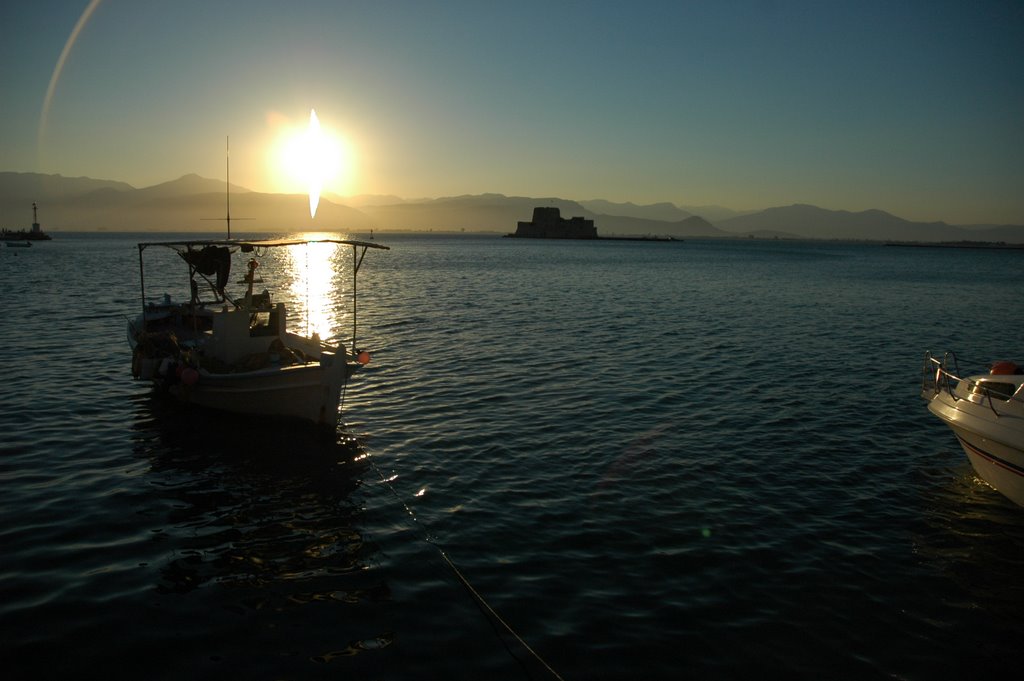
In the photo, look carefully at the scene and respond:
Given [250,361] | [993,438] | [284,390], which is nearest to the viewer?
[993,438]

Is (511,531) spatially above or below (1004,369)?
below

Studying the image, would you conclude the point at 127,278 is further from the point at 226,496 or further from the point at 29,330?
the point at 226,496

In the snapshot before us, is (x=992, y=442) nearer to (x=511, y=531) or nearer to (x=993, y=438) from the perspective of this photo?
(x=993, y=438)

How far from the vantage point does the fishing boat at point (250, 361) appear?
707 inches

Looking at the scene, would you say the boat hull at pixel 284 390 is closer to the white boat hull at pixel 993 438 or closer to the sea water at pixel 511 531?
the sea water at pixel 511 531

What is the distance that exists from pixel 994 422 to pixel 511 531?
10.4 m

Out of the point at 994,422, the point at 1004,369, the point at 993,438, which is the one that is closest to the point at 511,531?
the point at 993,438

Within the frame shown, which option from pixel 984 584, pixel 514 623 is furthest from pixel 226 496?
pixel 984 584

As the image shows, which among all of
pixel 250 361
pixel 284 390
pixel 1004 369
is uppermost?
pixel 1004 369

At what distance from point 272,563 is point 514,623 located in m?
4.42

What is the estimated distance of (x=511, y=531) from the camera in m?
12.0

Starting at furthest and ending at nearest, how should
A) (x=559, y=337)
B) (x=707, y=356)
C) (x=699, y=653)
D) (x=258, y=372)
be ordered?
(x=559, y=337), (x=707, y=356), (x=258, y=372), (x=699, y=653)

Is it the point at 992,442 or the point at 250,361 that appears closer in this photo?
the point at 992,442

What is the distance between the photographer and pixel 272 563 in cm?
1088
